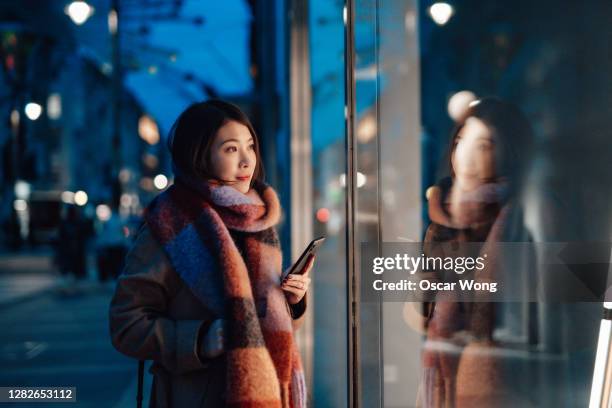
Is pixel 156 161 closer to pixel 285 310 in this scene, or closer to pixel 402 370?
pixel 285 310

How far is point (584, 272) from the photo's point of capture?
2.60 m

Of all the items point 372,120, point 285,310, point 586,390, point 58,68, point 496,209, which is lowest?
point 586,390

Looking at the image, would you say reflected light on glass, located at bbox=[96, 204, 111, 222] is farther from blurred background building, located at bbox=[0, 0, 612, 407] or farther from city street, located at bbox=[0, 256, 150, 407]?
city street, located at bbox=[0, 256, 150, 407]

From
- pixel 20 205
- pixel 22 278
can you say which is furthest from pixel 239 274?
pixel 20 205

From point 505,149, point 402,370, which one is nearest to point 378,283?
point 402,370

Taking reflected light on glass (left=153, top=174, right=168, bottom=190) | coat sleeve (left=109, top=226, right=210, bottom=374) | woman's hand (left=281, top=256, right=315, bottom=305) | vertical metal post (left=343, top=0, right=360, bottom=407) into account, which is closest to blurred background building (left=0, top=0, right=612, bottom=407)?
vertical metal post (left=343, top=0, right=360, bottom=407)

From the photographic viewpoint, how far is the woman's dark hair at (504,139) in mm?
2568

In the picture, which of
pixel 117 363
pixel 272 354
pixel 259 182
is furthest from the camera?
pixel 117 363

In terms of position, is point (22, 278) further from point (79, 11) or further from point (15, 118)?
point (79, 11)

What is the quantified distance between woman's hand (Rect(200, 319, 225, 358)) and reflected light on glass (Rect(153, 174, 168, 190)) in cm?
52

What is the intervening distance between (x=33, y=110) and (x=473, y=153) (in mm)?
1715

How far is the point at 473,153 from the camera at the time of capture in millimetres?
2555

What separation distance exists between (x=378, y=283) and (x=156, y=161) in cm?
94

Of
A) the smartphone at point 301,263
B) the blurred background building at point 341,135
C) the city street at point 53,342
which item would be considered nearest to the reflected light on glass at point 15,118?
the blurred background building at point 341,135
